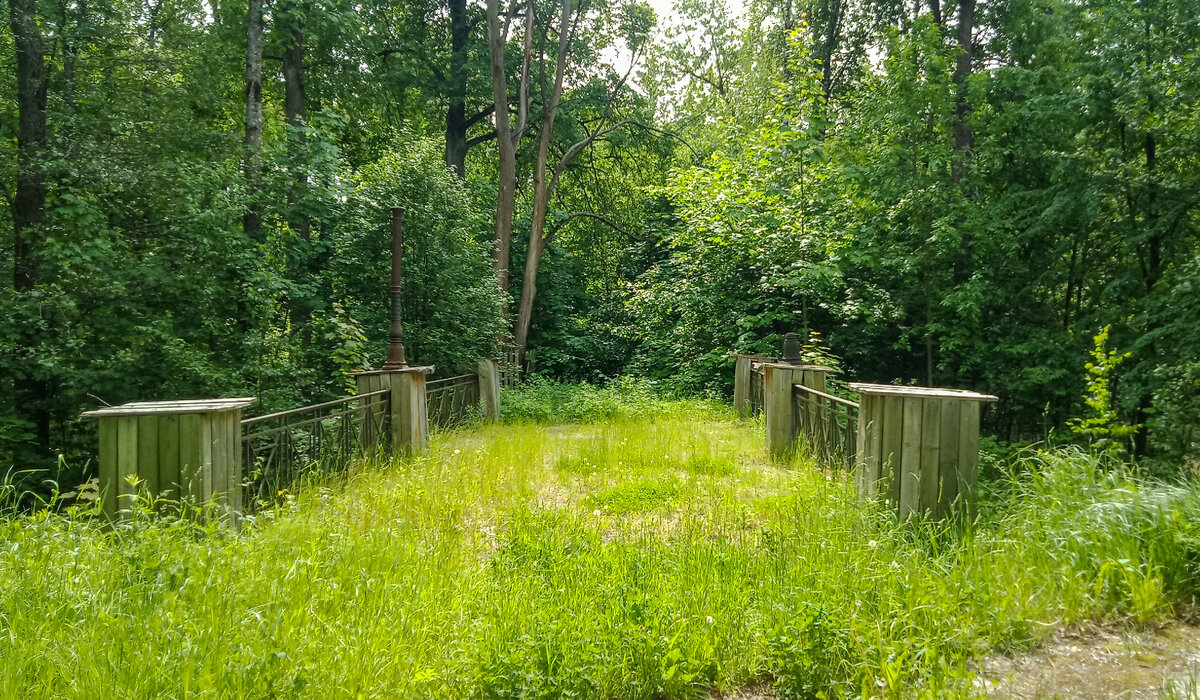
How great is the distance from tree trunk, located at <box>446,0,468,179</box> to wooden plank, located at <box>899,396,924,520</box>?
1441cm

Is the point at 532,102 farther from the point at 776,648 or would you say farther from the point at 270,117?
the point at 776,648

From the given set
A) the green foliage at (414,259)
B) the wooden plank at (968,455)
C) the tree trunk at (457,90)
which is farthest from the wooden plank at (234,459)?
the tree trunk at (457,90)

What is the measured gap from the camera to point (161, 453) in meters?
3.94

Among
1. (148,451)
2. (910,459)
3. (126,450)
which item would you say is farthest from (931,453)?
(126,450)

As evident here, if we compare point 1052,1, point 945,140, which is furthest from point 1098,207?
point 1052,1

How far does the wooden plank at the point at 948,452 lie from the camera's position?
4195 millimetres

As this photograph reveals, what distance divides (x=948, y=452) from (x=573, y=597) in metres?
2.70

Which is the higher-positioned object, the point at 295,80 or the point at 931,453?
the point at 295,80

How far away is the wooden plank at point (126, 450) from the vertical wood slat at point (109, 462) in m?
0.02

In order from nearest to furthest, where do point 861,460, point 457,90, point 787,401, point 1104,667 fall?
point 1104,667 < point 861,460 < point 787,401 < point 457,90

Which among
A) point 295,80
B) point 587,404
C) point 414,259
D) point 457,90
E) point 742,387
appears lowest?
point 587,404

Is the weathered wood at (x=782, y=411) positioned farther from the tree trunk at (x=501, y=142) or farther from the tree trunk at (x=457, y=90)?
the tree trunk at (x=457, y=90)

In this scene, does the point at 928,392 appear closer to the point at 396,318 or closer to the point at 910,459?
the point at 910,459

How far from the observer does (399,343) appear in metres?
8.03
